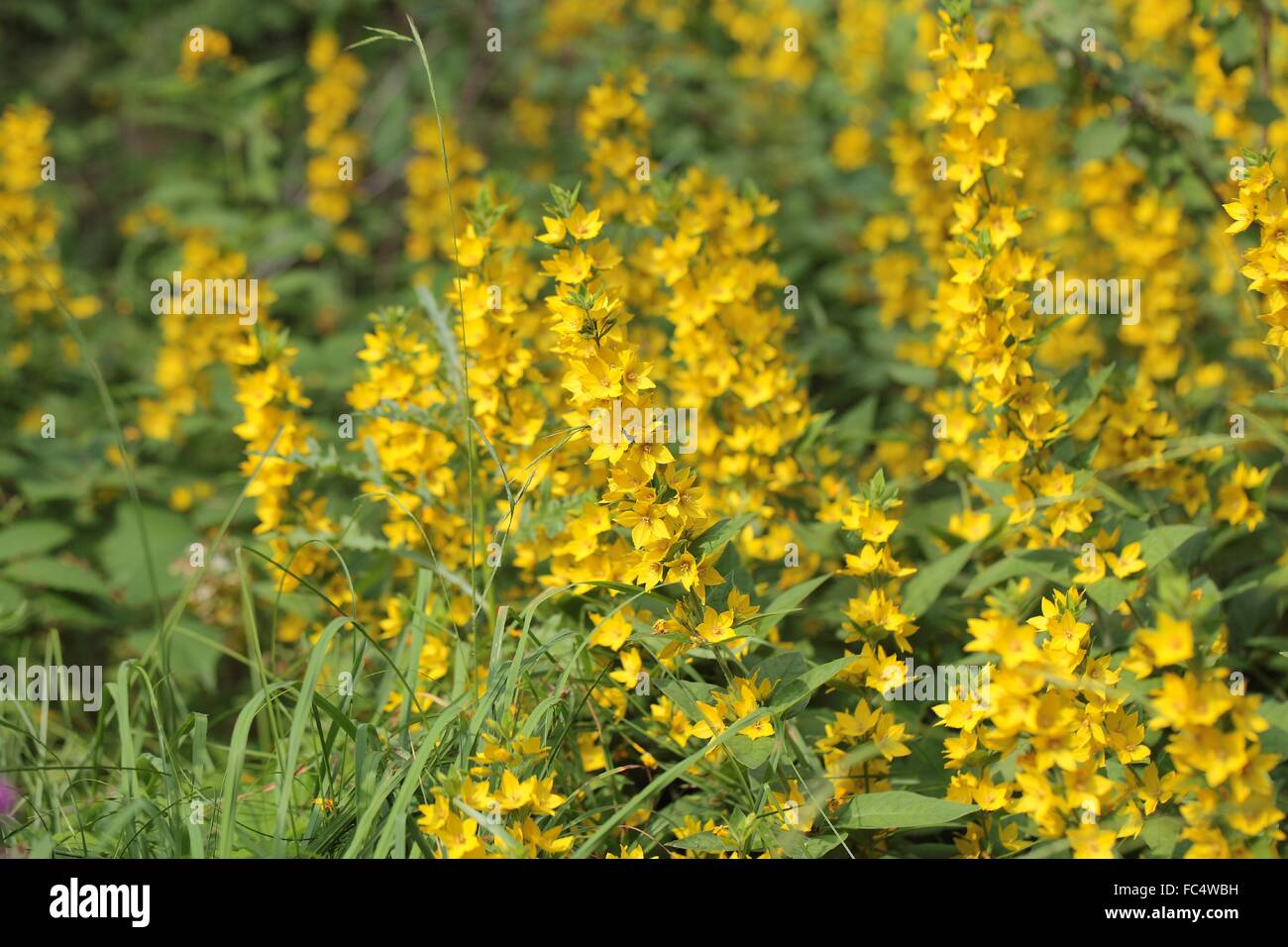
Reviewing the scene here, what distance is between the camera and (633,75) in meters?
3.51

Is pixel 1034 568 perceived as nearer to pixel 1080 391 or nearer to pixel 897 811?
pixel 1080 391

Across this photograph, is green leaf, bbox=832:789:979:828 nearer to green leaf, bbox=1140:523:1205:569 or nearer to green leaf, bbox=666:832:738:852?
green leaf, bbox=666:832:738:852

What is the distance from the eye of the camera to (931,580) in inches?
106

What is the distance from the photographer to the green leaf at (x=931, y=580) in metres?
2.65

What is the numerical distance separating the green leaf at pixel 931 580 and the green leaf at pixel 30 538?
2483 mm

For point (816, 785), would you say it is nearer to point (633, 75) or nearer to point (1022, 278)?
point (1022, 278)

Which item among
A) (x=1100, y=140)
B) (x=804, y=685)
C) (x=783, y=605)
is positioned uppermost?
(x=1100, y=140)

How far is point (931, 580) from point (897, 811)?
0.66 metres

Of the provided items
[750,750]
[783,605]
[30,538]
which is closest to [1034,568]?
[783,605]

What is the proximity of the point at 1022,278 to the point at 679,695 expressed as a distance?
116cm

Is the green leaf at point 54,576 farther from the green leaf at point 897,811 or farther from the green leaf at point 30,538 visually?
the green leaf at point 897,811

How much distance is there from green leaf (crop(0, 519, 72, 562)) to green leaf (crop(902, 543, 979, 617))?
2.48 meters

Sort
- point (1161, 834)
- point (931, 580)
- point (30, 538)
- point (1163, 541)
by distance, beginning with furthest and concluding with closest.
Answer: point (30, 538)
point (931, 580)
point (1163, 541)
point (1161, 834)
